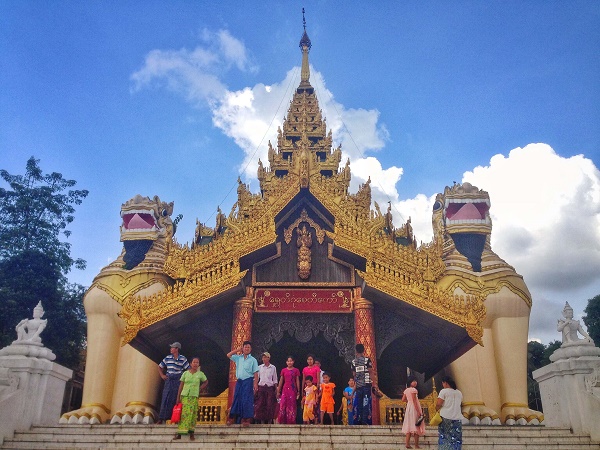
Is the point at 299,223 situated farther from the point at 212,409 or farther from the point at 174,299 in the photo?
the point at 212,409

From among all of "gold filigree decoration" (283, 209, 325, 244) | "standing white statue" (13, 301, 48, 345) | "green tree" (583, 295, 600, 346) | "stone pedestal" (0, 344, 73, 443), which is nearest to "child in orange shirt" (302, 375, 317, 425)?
"stone pedestal" (0, 344, 73, 443)

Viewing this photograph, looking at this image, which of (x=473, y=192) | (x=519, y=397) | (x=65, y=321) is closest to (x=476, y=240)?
(x=473, y=192)

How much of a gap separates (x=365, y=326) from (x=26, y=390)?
21.4 ft

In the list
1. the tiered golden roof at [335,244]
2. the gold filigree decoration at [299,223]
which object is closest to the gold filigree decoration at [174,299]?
the tiered golden roof at [335,244]

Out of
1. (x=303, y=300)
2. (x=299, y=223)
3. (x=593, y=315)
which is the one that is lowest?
(x=303, y=300)

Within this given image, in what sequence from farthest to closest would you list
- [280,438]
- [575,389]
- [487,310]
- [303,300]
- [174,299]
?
1. [487,310]
2. [303,300]
3. [174,299]
4. [575,389]
5. [280,438]

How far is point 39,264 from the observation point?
20.0 m

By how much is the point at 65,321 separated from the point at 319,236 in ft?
39.3

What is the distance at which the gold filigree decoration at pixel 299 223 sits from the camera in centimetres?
1285

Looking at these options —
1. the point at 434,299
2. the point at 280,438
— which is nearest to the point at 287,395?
the point at 280,438

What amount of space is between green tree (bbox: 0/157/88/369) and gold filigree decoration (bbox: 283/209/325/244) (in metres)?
10.5

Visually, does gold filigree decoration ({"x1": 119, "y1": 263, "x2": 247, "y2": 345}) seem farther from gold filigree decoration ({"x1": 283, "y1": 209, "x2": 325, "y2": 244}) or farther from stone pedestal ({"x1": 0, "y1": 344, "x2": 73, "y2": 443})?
stone pedestal ({"x1": 0, "y1": 344, "x2": 73, "y2": 443})

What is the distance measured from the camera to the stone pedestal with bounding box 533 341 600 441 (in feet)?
25.9

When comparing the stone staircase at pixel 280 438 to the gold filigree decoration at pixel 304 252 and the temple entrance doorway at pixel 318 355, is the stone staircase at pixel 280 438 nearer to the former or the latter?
the gold filigree decoration at pixel 304 252
